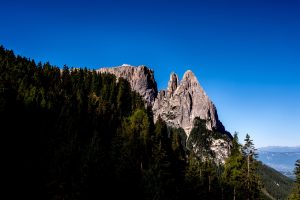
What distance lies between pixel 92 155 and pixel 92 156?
70 centimetres

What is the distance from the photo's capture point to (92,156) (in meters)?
60.5

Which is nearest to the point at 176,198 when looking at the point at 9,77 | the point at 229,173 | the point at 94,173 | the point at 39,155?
the point at 229,173

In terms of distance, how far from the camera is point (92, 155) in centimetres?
6119

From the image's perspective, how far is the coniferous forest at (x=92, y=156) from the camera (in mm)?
56125

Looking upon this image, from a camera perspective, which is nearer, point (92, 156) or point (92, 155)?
point (92, 156)

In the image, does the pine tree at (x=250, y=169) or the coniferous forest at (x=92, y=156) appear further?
the pine tree at (x=250, y=169)

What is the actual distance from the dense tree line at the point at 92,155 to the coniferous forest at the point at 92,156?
0.12 m

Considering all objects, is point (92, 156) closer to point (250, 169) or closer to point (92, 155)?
point (92, 155)

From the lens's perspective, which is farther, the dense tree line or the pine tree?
the pine tree

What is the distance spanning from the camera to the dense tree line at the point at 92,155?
56.2m

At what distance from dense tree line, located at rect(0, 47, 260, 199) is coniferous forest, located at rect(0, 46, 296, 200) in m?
0.12

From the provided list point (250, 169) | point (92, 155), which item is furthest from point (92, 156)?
point (250, 169)

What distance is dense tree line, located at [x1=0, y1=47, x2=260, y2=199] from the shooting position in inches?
2214

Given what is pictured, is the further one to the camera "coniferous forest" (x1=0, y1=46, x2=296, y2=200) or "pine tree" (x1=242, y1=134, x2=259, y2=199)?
"pine tree" (x1=242, y1=134, x2=259, y2=199)
